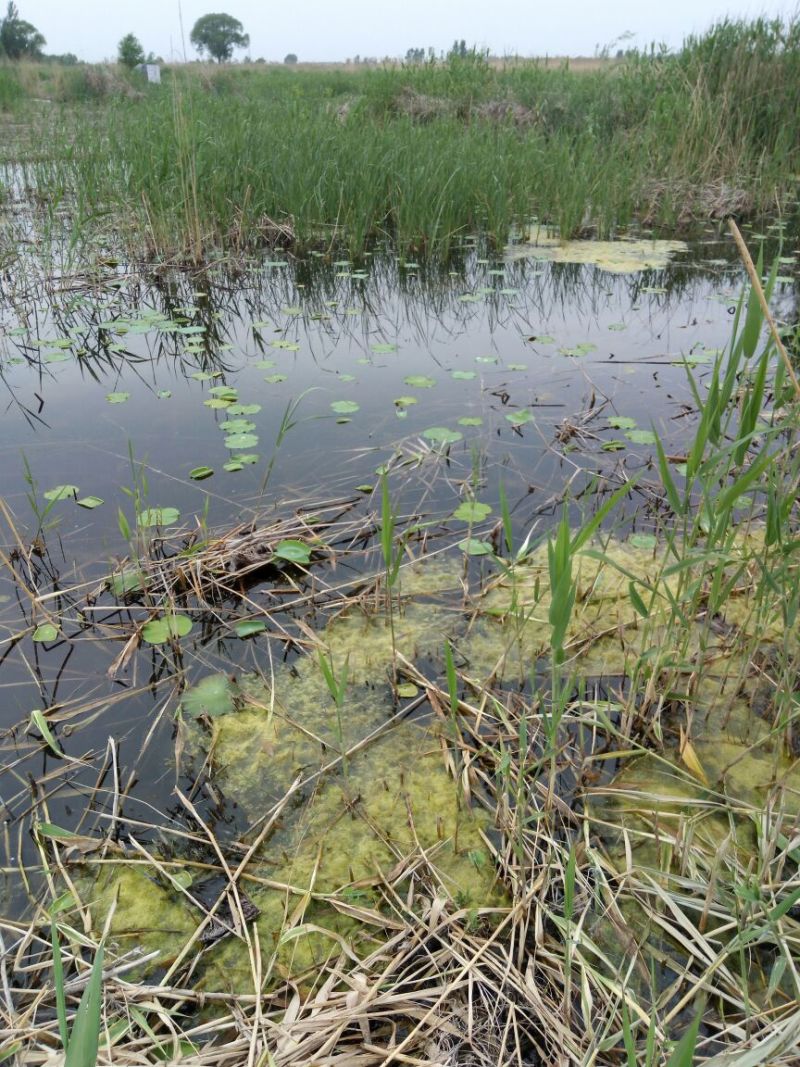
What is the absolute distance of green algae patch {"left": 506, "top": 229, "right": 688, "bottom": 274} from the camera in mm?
4581

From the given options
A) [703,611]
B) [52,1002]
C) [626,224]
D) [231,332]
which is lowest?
[52,1002]

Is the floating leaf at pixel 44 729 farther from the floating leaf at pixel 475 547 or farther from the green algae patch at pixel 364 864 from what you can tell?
the floating leaf at pixel 475 547

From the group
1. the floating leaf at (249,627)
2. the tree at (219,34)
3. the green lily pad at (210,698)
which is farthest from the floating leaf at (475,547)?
the tree at (219,34)

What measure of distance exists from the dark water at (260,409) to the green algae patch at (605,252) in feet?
0.84

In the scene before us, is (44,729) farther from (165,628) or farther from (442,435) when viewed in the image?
(442,435)

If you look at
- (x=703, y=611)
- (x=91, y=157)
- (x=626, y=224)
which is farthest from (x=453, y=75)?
(x=703, y=611)

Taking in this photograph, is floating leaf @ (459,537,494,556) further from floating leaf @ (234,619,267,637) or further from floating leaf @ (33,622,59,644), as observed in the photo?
floating leaf @ (33,622,59,644)

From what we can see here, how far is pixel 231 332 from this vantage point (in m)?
3.47

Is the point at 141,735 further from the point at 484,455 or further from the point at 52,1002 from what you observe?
the point at 484,455

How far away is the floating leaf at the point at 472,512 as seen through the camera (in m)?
2.04

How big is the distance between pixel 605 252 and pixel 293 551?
12.7 ft

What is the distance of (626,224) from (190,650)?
5.02 meters

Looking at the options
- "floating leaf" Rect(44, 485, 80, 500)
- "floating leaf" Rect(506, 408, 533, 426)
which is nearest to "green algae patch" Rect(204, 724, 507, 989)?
"floating leaf" Rect(44, 485, 80, 500)

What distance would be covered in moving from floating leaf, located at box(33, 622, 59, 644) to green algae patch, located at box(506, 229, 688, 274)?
153 inches
